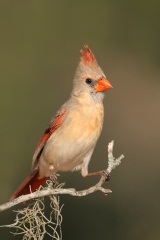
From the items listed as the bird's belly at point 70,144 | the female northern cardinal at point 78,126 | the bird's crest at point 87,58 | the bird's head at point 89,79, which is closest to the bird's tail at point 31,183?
the female northern cardinal at point 78,126

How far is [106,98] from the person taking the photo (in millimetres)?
6340

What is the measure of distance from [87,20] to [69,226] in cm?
237

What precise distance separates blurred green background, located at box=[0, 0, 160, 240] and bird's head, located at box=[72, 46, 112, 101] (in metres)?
0.96

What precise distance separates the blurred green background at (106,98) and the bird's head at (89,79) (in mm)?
964

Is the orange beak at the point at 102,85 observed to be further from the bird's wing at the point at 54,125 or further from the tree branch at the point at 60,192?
the tree branch at the point at 60,192

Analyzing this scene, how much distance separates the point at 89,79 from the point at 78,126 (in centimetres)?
31

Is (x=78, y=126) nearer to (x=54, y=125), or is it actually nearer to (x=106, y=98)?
(x=54, y=125)

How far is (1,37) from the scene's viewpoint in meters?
6.70

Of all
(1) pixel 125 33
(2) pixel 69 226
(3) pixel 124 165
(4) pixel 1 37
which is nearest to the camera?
(2) pixel 69 226

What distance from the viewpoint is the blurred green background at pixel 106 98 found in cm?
547

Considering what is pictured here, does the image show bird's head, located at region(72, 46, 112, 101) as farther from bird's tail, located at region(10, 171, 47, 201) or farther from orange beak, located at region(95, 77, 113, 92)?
bird's tail, located at region(10, 171, 47, 201)

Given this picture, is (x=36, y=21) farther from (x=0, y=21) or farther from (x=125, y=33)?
(x=125, y=33)

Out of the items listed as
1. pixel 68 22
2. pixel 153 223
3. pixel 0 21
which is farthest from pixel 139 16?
pixel 153 223

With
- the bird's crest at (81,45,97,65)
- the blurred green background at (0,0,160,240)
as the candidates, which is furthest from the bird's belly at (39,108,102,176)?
the blurred green background at (0,0,160,240)
